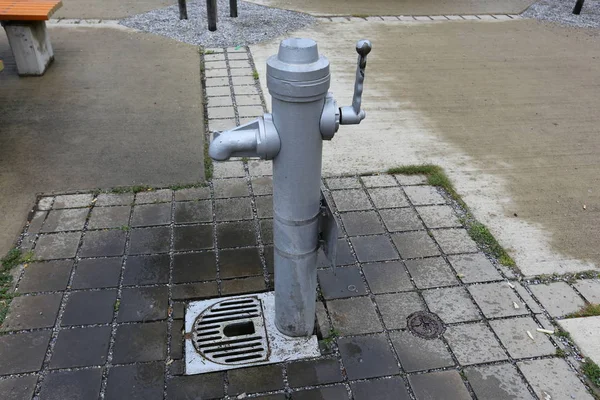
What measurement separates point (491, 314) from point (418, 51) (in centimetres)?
532

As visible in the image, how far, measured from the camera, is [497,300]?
127 inches

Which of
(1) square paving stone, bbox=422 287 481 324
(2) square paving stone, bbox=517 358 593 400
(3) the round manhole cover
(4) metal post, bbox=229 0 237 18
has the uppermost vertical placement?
(4) metal post, bbox=229 0 237 18

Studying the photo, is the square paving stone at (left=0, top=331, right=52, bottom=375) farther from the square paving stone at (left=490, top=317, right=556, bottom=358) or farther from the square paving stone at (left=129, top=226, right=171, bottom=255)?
the square paving stone at (left=490, top=317, right=556, bottom=358)

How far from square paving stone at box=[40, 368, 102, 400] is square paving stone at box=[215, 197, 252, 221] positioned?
152cm

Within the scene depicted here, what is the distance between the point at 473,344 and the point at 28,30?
19.9ft

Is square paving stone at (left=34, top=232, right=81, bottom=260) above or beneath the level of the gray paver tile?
beneath

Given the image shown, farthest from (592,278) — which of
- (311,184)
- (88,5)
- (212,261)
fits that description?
(88,5)

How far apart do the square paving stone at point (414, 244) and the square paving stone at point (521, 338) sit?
2.33ft

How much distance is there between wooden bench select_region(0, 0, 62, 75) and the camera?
19.2 ft

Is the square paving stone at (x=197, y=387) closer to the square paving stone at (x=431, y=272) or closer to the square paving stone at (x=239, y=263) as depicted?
the square paving stone at (x=239, y=263)

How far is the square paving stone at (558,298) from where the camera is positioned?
10.4 ft

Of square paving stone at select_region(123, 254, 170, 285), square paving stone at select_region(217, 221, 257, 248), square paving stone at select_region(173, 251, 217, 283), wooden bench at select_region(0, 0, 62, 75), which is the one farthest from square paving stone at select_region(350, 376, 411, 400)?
wooden bench at select_region(0, 0, 62, 75)

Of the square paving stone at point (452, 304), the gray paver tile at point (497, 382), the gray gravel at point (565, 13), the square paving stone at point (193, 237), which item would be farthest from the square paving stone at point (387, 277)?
the gray gravel at point (565, 13)

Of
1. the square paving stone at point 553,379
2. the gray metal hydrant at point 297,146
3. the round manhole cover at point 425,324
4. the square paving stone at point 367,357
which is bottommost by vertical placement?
the round manhole cover at point 425,324
